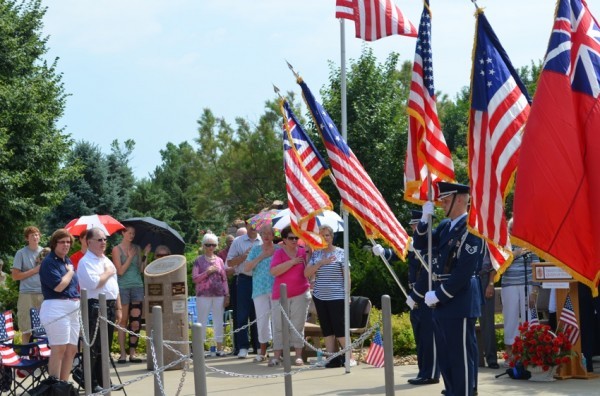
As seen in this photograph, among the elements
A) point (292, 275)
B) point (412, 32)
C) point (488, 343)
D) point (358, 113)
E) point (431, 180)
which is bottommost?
point (488, 343)

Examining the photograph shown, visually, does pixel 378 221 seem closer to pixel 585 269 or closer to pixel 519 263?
pixel 519 263

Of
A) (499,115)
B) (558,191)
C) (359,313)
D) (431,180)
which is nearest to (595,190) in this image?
(558,191)

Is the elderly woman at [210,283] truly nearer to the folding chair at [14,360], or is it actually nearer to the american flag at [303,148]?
the american flag at [303,148]

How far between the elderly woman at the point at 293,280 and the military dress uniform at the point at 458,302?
15.5 feet

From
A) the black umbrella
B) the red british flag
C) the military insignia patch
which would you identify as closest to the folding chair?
the military insignia patch

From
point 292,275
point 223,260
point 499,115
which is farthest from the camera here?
point 223,260

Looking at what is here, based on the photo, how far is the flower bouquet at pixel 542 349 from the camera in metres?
12.6

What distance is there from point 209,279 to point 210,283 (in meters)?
0.06

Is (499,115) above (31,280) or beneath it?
above

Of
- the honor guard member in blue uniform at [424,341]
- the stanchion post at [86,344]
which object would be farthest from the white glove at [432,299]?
the stanchion post at [86,344]

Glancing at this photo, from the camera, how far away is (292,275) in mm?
14852

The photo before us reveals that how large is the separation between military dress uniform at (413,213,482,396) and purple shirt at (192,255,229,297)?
682 cm

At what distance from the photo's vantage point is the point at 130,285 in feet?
54.2

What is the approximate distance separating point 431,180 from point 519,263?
377 cm
